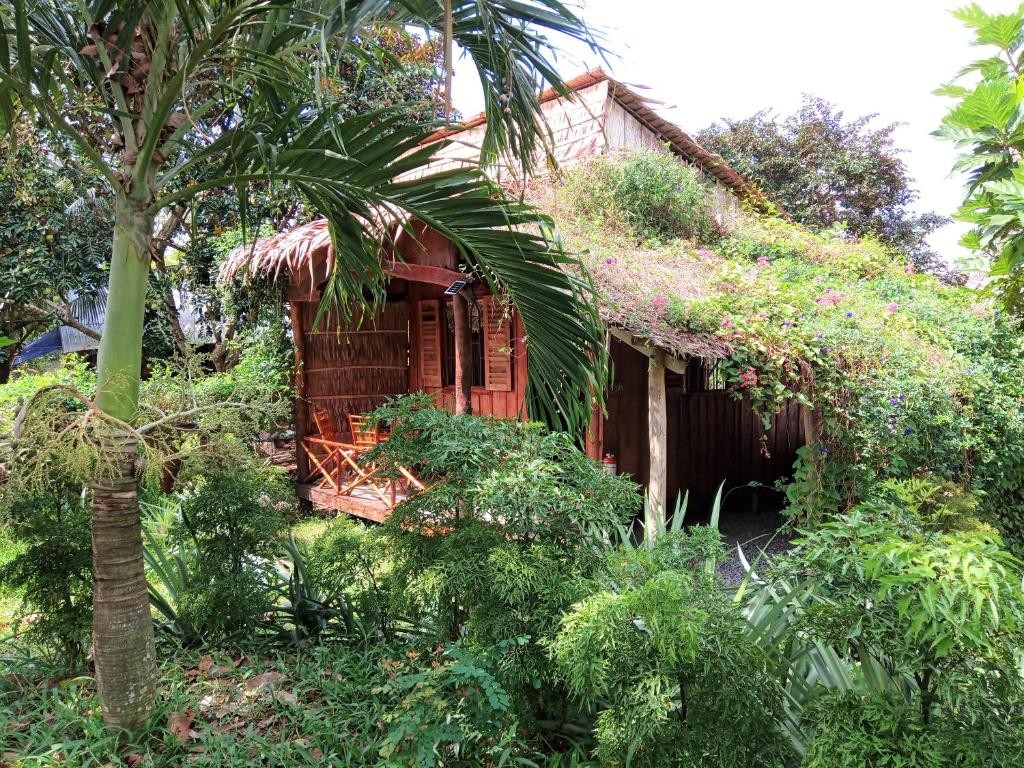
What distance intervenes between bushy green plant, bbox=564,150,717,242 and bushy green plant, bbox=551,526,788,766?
269 inches

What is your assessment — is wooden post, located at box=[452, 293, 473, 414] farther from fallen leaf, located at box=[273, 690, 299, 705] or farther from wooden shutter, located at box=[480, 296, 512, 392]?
fallen leaf, located at box=[273, 690, 299, 705]

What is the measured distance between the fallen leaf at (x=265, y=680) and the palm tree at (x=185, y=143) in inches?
16.9

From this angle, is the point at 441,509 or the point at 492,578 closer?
the point at 492,578

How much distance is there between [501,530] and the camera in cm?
238

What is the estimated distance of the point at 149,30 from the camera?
89.4 inches

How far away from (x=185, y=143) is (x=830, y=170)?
53.3 feet

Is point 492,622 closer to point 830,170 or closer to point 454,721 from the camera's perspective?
point 454,721

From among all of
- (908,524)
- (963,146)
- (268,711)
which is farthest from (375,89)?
(908,524)

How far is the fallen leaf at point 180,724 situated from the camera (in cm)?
231

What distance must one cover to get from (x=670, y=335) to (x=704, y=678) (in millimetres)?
3525

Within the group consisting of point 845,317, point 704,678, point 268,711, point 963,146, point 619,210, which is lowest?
point 268,711

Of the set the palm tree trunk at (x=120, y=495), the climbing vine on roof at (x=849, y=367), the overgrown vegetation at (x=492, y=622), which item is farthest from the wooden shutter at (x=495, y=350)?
the palm tree trunk at (x=120, y=495)

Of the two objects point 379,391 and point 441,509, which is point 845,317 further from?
point 379,391

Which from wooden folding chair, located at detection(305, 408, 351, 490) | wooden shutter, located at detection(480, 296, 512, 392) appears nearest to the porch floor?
wooden folding chair, located at detection(305, 408, 351, 490)
